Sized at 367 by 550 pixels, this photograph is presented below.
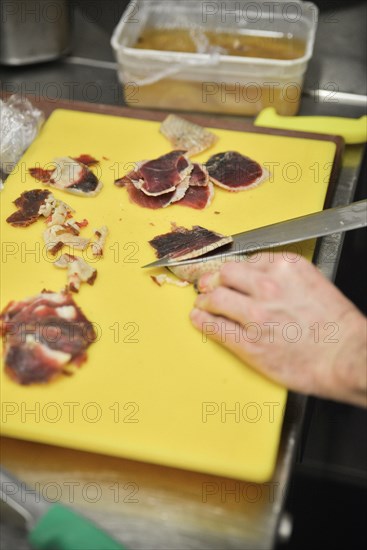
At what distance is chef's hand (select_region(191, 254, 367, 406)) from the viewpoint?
3.73 ft

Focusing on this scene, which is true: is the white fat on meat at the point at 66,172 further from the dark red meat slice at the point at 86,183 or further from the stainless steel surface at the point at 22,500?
the stainless steel surface at the point at 22,500

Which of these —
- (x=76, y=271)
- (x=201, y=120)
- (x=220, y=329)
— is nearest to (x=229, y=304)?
(x=220, y=329)

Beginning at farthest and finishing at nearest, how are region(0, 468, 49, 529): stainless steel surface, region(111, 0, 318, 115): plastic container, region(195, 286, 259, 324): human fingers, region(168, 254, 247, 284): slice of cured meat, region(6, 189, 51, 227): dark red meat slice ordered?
1. region(111, 0, 318, 115): plastic container
2. region(6, 189, 51, 227): dark red meat slice
3. region(168, 254, 247, 284): slice of cured meat
4. region(195, 286, 259, 324): human fingers
5. region(0, 468, 49, 529): stainless steel surface

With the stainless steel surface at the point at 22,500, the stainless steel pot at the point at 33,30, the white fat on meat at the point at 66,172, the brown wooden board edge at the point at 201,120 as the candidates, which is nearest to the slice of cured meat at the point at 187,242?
the white fat on meat at the point at 66,172

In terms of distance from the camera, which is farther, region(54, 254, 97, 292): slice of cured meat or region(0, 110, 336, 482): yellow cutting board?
region(54, 254, 97, 292): slice of cured meat

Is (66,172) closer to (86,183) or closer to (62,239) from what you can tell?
(86,183)

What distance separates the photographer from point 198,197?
4.91ft

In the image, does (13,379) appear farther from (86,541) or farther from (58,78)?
(58,78)

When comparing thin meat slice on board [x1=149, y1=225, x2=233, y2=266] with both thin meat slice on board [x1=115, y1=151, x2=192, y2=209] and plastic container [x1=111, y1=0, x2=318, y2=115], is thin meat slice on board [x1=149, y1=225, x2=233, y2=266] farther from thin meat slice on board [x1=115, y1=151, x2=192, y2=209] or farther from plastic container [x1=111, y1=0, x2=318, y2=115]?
plastic container [x1=111, y1=0, x2=318, y2=115]

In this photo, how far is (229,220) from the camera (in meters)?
1.46

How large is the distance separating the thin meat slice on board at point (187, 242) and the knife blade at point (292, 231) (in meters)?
0.01

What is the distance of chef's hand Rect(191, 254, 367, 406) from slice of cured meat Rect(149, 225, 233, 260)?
0.08 meters

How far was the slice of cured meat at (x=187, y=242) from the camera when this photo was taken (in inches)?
52.6

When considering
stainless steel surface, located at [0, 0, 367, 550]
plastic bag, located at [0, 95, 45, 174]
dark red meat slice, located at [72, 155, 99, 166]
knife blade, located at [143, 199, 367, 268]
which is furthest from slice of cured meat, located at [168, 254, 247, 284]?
plastic bag, located at [0, 95, 45, 174]
